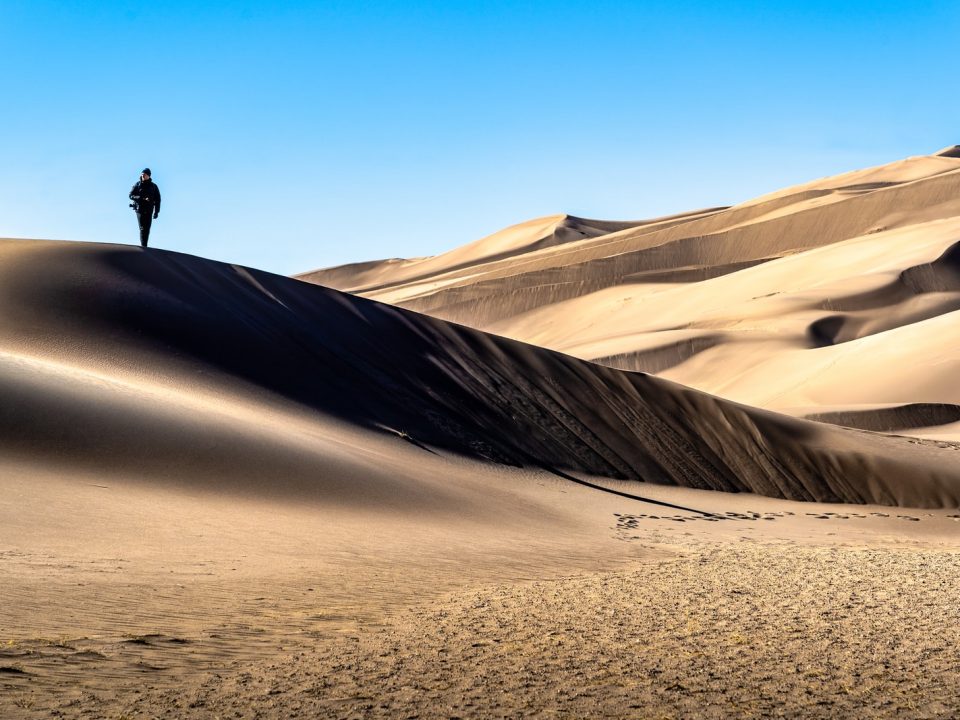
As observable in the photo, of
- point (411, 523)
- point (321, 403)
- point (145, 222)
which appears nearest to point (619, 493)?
point (321, 403)

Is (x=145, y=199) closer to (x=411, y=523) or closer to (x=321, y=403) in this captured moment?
(x=321, y=403)

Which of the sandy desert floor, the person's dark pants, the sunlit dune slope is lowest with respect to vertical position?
the sandy desert floor

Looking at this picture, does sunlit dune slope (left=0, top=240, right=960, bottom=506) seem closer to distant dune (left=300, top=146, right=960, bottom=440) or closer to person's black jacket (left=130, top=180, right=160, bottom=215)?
person's black jacket (left=130, top=180, right=160, bottom=215)

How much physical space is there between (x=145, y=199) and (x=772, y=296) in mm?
45516

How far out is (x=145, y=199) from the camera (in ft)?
61.0

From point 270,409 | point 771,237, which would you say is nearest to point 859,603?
point 270,409

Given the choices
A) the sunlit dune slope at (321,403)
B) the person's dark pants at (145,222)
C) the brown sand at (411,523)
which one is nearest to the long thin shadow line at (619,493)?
the brown sand at (411,523)

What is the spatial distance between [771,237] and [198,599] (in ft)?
261

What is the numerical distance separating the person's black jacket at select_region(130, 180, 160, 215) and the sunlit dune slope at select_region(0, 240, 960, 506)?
163 cm

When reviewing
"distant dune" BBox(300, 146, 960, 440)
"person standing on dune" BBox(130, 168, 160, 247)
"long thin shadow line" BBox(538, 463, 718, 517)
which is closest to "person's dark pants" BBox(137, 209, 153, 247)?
"person standing on dune" BBox(130, 168, 160, 247)

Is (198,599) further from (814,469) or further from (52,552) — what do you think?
(814,469)

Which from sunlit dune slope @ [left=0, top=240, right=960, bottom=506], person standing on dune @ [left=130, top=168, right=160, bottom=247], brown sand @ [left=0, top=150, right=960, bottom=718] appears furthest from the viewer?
person standing on dune @ [left=130, top=168, right=160, bottom=247]

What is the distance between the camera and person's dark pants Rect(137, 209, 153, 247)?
62.0 feet

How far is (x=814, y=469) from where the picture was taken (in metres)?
25.4
